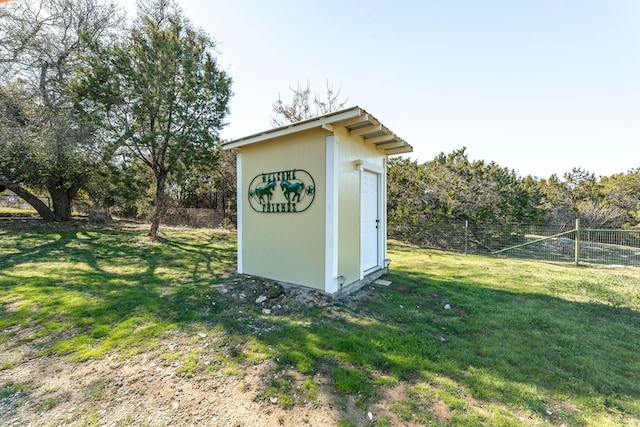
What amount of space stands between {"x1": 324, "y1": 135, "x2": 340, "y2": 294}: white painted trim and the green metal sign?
327 millimetres

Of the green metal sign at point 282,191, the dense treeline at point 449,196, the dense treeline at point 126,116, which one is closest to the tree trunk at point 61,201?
the dense treeline at point 126,116

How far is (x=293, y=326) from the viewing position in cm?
309

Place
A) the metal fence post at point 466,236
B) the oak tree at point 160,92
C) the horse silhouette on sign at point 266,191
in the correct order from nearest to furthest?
1. the horse silhouette on sign at point 266,191
2. the oak tree at point 160,92
3. the metal fence post at point 466,236

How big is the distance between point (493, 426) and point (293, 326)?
2012 millimetres

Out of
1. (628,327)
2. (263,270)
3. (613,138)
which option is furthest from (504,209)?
(263,270)

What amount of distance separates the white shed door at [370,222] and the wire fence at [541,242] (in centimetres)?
524

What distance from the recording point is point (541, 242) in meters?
8.51

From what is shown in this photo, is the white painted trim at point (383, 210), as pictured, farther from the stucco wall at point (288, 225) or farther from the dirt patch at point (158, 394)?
the dirt patch at point (158, 394)

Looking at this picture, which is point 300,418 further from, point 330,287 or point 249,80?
point 249,80

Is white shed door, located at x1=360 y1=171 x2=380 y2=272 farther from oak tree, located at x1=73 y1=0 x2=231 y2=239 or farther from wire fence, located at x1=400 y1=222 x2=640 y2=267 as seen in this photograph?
oak tree, located at x1=73 y1=0 x2=231 y2=239

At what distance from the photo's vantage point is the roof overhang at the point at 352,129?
364 centimetres

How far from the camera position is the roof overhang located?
3.64m

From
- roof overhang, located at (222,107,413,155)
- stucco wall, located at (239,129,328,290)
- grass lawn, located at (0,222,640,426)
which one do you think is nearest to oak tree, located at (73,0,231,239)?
grass lawn, located at (0,222,640,426)

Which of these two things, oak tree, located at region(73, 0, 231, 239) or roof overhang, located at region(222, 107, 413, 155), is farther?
oak tree, located at region(73, 0, 231, 239)
